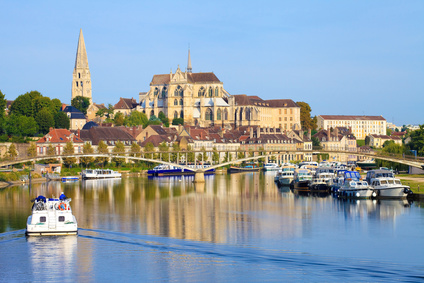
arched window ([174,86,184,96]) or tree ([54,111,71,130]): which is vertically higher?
arched window ([174,86,184,96])

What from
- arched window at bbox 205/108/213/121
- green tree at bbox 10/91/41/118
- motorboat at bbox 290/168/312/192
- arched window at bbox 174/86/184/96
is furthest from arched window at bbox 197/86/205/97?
motorboat at bbox 290/168/312/192

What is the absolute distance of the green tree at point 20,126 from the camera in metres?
100

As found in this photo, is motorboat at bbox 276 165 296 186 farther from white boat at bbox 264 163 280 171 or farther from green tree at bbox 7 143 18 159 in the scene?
white boat at bbox 264 163 280 171

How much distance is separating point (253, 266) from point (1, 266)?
10061 millimetres

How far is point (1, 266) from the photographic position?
2888cm

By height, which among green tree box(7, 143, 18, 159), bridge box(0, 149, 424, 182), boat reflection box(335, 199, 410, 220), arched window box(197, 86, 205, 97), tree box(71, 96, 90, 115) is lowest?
boat reflection box(335, 199, 410, 220)

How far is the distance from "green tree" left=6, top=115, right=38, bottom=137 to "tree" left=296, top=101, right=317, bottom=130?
90.0 metres

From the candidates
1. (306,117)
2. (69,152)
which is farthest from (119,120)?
(306,117)

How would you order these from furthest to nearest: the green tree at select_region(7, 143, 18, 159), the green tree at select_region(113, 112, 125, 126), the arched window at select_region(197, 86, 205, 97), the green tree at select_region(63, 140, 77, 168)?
the arched window at select_region(197, 86, 205, 97) < the green tree at select_region(113, 112, 125, 126) < the green tree at select_region(63, 140, 77, 168) < the green tree at select_region(7, 143, 18, 159)

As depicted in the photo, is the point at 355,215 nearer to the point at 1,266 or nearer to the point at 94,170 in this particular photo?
the point at 1,266

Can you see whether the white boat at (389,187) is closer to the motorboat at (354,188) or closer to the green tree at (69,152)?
the motorboat at (354,188)

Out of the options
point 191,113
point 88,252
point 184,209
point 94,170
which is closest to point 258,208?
point 184,209

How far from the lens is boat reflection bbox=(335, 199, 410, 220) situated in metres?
45.7

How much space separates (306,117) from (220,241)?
14943 centimetres
